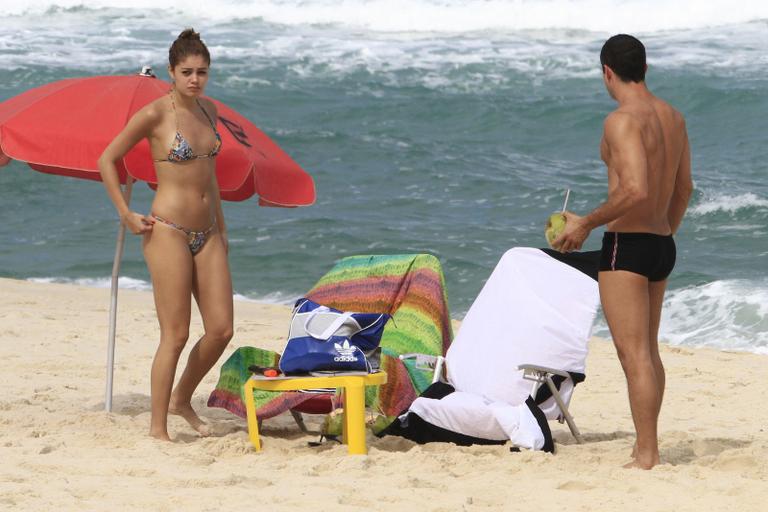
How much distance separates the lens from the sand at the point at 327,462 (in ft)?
14.1

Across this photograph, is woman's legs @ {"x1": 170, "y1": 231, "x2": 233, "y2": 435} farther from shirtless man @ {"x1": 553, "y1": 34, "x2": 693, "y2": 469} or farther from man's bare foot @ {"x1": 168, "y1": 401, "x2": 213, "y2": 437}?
shirtless man @ {"x1": 553, "y1": 34, "x2": 693, "y2": 469}

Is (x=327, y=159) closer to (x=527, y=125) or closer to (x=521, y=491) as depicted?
(x=527, y=125)

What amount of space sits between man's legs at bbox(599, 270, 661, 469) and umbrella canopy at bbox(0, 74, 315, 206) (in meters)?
1.61

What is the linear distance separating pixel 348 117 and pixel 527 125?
280 centimetres

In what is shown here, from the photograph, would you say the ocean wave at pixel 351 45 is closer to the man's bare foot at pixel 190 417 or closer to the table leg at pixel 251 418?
the man's bare foot at pixel 190 417

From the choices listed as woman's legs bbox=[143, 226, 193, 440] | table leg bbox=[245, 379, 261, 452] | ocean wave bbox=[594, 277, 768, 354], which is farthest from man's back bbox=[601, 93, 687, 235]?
ocean wave bbox=[594, 277, 768, 354]

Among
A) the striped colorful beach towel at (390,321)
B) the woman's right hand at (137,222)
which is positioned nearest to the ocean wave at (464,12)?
the striped colorful beach towel at (390,321)

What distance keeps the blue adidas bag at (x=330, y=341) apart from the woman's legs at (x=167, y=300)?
454mm

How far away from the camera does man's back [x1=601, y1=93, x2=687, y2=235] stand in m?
4.56

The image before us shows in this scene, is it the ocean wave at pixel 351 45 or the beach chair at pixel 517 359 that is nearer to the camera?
the beach chair at pixel 517 359

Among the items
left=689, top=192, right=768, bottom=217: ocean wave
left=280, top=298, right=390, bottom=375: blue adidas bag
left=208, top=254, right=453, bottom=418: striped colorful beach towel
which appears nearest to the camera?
left=280, top=298, right=390, bottom=375: blue adidas bag

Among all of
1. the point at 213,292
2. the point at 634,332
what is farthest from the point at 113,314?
the point at 634,332

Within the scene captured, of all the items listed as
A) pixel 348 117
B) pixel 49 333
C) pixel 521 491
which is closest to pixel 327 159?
pixel 348 117

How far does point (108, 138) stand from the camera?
5.23 meters
